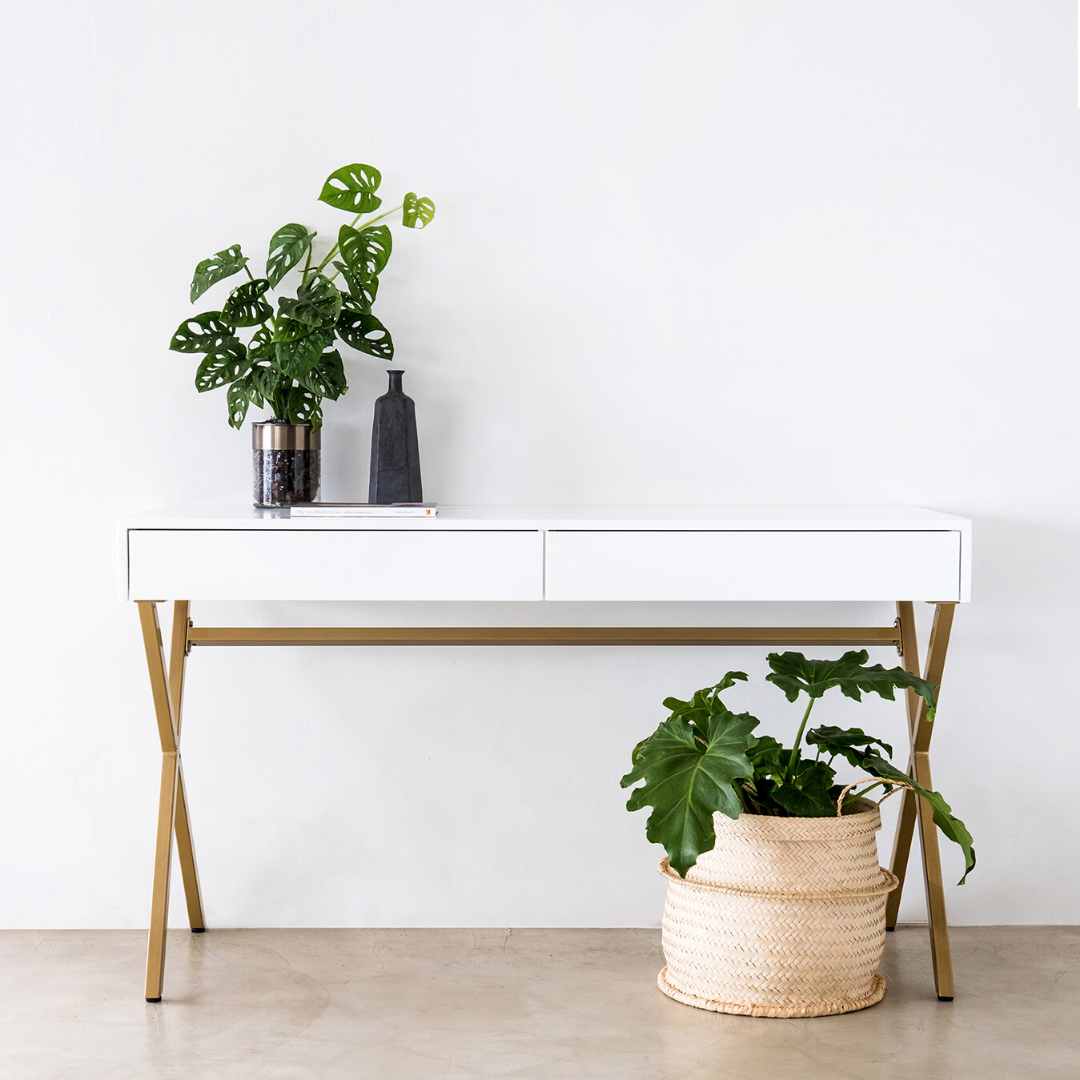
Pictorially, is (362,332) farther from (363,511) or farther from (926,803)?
(926,803)

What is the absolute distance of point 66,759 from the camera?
2.41 m

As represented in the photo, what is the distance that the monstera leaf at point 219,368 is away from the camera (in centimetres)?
218

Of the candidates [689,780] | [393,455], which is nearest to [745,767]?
[689,780]

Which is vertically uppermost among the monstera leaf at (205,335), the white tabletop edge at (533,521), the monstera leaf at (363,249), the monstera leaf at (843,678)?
the monstera leaf at (363,249)

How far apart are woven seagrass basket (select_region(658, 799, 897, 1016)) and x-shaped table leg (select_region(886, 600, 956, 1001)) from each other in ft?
0.56

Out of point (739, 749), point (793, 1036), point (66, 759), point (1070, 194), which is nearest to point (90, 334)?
point (66, 759)

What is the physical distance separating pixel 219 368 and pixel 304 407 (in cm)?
18

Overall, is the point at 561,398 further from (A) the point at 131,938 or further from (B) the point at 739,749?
(A) the point at 131,938

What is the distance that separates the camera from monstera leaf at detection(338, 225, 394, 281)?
2209 mm

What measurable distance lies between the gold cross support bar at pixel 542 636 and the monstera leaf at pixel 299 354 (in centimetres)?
56

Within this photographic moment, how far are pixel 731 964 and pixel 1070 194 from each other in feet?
5.67

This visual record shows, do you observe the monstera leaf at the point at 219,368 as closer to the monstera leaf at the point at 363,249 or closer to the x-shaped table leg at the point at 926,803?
the monstera leaf at the point at 363,249

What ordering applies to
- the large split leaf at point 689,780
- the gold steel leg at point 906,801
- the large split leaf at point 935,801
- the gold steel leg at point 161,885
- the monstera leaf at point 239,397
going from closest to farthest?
the large split leaf at point 689,780 < the large split leaf at point 935,801 < the gold steel leg at point 161,885 < the monstera leaf at point 239,397 < the gold steel leg at point 906,801

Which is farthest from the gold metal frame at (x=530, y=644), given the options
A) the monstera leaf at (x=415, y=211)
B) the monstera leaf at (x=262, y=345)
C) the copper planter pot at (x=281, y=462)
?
the monstera leaf at (x=415, y=211)
